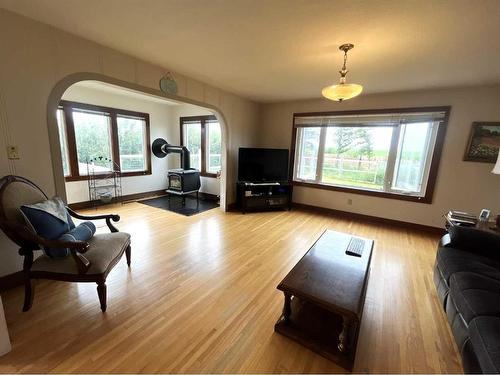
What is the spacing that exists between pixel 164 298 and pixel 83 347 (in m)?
0.59

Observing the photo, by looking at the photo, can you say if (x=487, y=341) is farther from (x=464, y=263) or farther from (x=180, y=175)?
(x=180, y=175)

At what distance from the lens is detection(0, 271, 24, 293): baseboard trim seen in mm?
1865

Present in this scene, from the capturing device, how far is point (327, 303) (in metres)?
1.32

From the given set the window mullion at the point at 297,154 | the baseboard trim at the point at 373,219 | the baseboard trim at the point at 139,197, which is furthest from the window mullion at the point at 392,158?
the baseboard trim at the point at 139,197

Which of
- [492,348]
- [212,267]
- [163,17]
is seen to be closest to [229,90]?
[163,17]

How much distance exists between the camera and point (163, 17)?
67.4 inches

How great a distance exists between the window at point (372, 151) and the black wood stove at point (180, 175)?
→ 222 centimetres

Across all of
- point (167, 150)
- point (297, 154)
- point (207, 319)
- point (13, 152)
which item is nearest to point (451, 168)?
point (297, 154)

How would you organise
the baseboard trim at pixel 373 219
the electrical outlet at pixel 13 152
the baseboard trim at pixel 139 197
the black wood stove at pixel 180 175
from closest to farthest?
the electrical outlet at pixel 13 152 → the baseboard trim at pixel 373 219 → the baseboard trim at pixel 139 197 → the black wood stove at pixel 180 175

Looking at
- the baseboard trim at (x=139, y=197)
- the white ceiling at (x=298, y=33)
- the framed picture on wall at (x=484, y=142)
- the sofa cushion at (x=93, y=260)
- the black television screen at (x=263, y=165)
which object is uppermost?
the white ceiling at (x=298, y=33)

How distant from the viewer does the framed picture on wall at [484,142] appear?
2.98m

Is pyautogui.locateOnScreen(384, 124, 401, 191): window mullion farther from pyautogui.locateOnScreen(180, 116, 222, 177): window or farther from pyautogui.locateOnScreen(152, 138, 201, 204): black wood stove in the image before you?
pyautogui.locateOnScreen(152, 138, 201, 204): black wood stove

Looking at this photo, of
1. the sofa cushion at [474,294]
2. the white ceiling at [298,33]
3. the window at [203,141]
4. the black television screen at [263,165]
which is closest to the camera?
the sofa cushion at [474,294]

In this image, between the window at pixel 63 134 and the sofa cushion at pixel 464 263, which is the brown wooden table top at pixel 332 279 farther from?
the window at pixel 63 134
